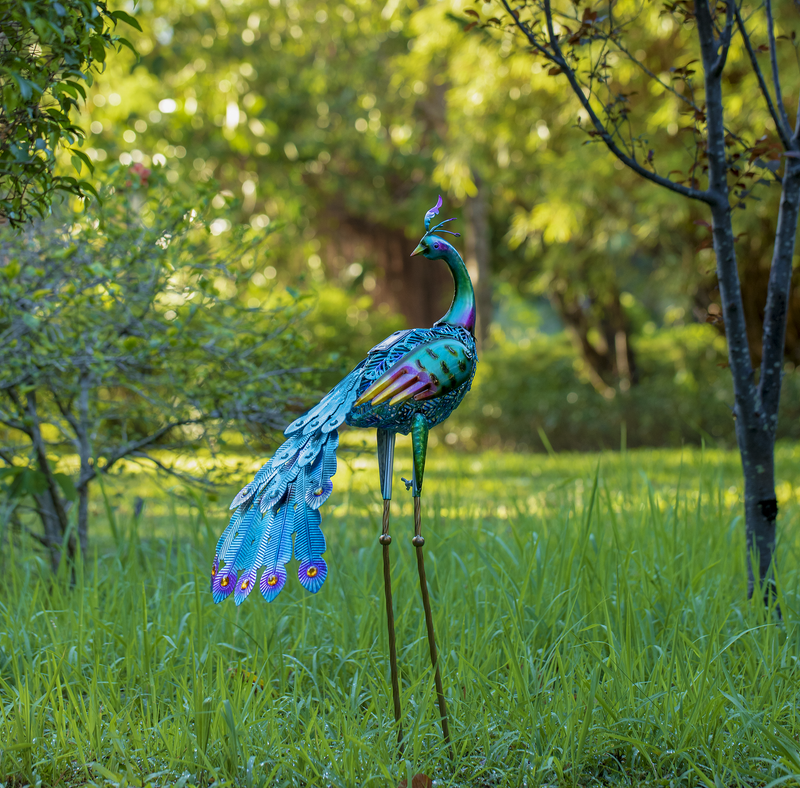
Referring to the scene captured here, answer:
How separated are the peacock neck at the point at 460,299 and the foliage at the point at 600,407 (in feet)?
28.7

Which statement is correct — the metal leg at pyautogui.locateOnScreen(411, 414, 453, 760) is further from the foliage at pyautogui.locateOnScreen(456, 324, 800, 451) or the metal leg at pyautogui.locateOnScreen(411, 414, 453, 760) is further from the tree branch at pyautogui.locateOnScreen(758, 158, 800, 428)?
the foliage at pyautogui.locateOnScreen(456, 324, 800, 451)

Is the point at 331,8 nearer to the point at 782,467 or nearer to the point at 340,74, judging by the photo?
the point at 340,74

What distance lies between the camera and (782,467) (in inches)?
313

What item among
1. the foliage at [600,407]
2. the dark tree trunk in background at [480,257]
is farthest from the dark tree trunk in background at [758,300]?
the dark tree trunk in background at [480,257]

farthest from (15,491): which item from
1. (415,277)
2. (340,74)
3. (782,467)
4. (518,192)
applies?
(415,277)

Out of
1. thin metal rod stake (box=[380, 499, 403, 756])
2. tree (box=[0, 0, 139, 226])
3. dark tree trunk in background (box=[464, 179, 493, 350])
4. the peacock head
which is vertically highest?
dark tree trunk in background (box=[464, 179, 493, 350])

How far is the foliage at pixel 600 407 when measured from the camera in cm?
1123

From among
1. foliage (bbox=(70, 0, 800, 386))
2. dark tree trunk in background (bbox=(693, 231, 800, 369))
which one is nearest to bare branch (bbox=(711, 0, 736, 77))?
foliage (bbox=(70, 0, 800, 386))

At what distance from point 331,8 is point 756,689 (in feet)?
47.3

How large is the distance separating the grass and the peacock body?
1.70 ft

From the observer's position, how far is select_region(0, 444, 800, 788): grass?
2.36 m

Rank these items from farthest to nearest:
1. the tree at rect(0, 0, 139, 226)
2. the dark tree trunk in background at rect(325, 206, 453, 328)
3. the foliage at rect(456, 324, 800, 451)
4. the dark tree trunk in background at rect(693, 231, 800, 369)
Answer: the dark tree trunk in background at rect(325, 206, 453, 328)
the foliage at rect(456, 324, 800, 451)
the dark tree trunk in background at rect(693, 231, 800, 369)
the tree at rect(0, 0, 139, 226)

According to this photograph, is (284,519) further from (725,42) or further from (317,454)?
(725,42)

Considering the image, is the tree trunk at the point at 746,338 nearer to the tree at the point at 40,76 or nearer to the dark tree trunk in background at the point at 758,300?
the tree at the point at 40,76
